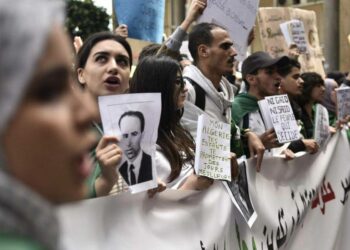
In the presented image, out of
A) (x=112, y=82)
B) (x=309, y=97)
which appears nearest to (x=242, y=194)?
(x=112, y=82)

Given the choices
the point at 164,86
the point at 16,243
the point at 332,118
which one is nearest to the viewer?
the point at 16,243

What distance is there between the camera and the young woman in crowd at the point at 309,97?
17.2ft

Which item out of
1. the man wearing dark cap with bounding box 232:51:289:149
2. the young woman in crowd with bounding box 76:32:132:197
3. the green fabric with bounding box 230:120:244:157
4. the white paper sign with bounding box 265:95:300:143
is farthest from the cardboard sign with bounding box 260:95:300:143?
the young woman in crowd with bounding box 76:32:132:197

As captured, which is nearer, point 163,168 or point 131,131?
point 131,131

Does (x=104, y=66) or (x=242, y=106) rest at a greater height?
(x=104, y=66)

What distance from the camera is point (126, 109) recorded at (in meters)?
2.37

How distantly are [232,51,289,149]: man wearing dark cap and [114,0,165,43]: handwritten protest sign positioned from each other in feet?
2.26

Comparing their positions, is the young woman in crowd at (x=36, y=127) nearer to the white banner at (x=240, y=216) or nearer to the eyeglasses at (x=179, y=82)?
the white banner at (x=240, y=216)

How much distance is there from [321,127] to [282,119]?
0.85m

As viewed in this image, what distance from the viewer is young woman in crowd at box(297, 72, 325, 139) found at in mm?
5234

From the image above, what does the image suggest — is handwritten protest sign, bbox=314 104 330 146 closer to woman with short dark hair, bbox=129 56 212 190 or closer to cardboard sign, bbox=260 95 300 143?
cardboard sign, bbox=260 95 300 143

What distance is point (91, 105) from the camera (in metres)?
0.89

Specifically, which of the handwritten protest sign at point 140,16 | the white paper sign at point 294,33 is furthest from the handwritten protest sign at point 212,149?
the white paper sign at point 294,33

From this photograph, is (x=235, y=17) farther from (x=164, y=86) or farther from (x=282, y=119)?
(x=164, y=86)
